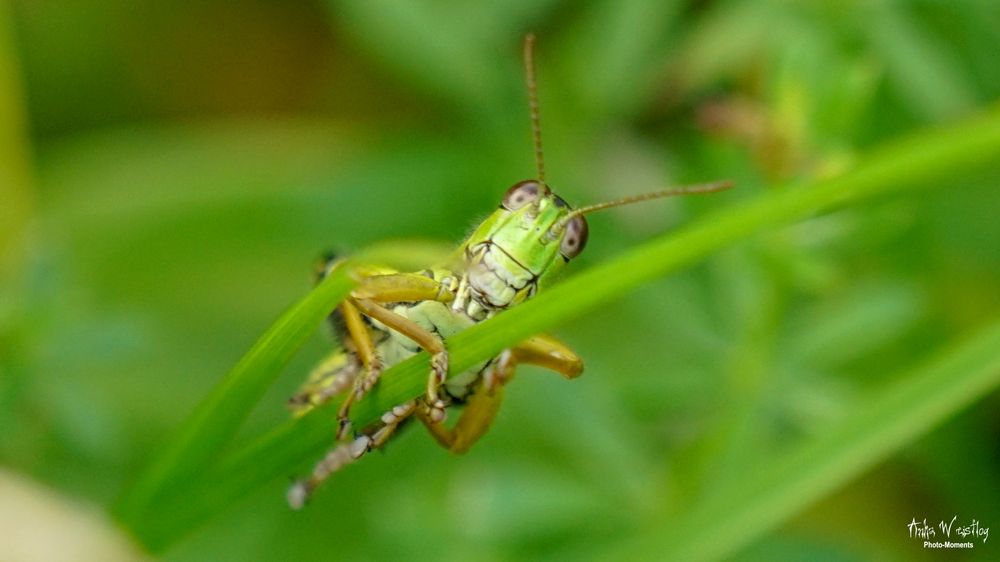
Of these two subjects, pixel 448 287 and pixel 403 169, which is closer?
pixel 448 287

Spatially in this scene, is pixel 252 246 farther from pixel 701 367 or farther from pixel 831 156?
pixel 831 156

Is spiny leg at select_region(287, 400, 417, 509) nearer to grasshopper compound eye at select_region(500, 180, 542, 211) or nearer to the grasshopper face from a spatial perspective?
the grasshopper face

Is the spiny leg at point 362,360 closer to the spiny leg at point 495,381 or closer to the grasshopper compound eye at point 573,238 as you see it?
the spiny leg at point 495,381

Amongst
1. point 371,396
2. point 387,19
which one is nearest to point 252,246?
point 387,19

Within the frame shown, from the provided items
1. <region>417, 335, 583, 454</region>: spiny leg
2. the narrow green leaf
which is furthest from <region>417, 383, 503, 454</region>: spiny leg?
the narrow green leaf

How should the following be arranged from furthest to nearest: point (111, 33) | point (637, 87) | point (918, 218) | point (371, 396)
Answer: point (111, 33) → point (637, 87) → point (918, 218) → point (371, 396)
